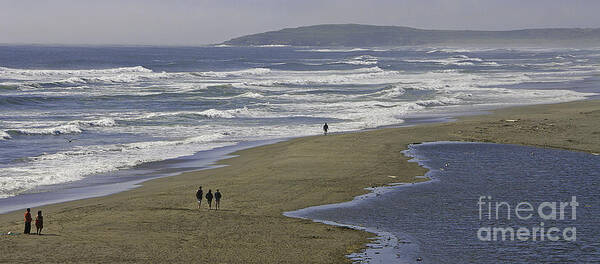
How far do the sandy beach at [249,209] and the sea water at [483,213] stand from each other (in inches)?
36.8

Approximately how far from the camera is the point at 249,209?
765 inches

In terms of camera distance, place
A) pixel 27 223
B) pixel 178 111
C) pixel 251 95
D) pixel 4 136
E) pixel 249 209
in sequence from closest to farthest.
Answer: pixel 27 223
pixel 249 209
pixel 4 136
pixel 178 111
pixel 251 95

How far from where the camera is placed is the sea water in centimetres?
1527

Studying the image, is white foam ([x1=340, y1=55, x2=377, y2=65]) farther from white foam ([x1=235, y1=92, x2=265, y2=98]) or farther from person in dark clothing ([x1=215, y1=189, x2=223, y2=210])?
person in dark clothing ([x1=215, y1=189, x2=223, y2=210])

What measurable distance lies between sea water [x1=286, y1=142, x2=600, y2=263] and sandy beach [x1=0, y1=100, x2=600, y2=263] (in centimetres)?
94

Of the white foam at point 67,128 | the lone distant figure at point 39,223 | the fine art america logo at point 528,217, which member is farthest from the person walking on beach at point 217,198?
the white foam at point 67,128

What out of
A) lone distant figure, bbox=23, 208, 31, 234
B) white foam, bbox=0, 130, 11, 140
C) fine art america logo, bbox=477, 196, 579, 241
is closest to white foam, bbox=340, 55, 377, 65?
white foam, bbox=0, 130, 11, 140

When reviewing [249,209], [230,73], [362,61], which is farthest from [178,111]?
[362,61]

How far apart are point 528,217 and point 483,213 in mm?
1158

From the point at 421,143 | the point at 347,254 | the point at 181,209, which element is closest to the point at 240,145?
the point at 421,143

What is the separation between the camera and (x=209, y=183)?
2295 centimetres

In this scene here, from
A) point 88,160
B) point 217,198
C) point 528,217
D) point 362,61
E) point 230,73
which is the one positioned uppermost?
point 230,73

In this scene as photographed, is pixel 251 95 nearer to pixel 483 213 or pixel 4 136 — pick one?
pixel 4 136

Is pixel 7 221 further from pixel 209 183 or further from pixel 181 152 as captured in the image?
pixel 181 152
